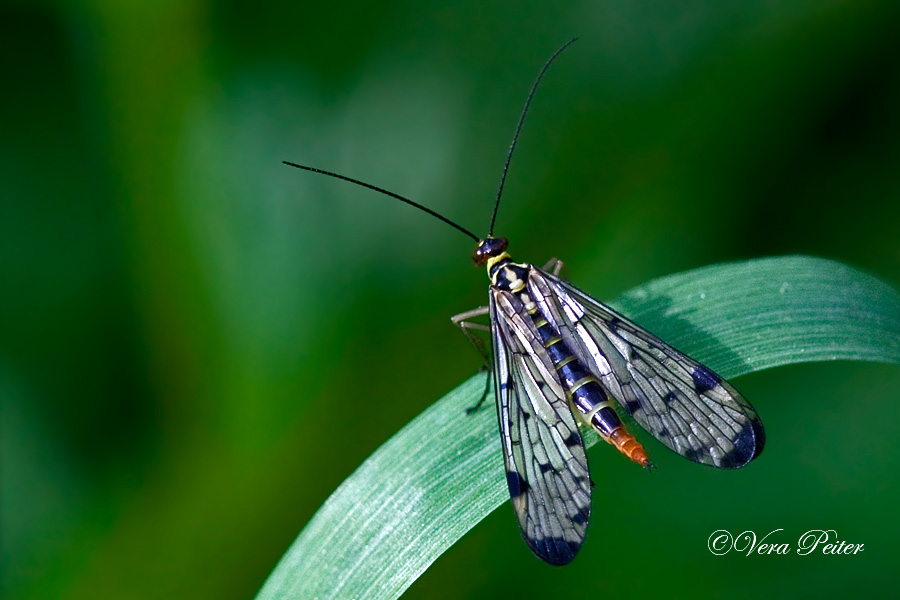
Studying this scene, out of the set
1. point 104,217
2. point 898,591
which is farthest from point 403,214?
point 898,591

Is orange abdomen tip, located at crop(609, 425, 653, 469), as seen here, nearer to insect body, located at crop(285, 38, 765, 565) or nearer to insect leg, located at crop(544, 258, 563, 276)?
insect body, located at crop(285, 38, 765, 565)

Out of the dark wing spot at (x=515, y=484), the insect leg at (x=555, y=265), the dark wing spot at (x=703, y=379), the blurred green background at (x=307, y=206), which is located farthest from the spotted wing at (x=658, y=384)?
the blurred green background at (x=307, y=206)

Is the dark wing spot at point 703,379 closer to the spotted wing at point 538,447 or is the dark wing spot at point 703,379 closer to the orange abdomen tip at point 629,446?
the orange abdomen tip at point 629,446

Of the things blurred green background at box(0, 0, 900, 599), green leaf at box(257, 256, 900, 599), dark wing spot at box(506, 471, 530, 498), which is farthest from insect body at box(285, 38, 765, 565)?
blurred green background at box(0, 0, 900, 599)

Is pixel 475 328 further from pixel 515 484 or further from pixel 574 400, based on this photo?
pixel 515 484

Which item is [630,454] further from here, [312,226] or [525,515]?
[312,226]

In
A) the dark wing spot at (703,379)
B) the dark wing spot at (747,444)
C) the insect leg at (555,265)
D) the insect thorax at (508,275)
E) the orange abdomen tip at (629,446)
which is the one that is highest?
the insect leg at (555,265)
